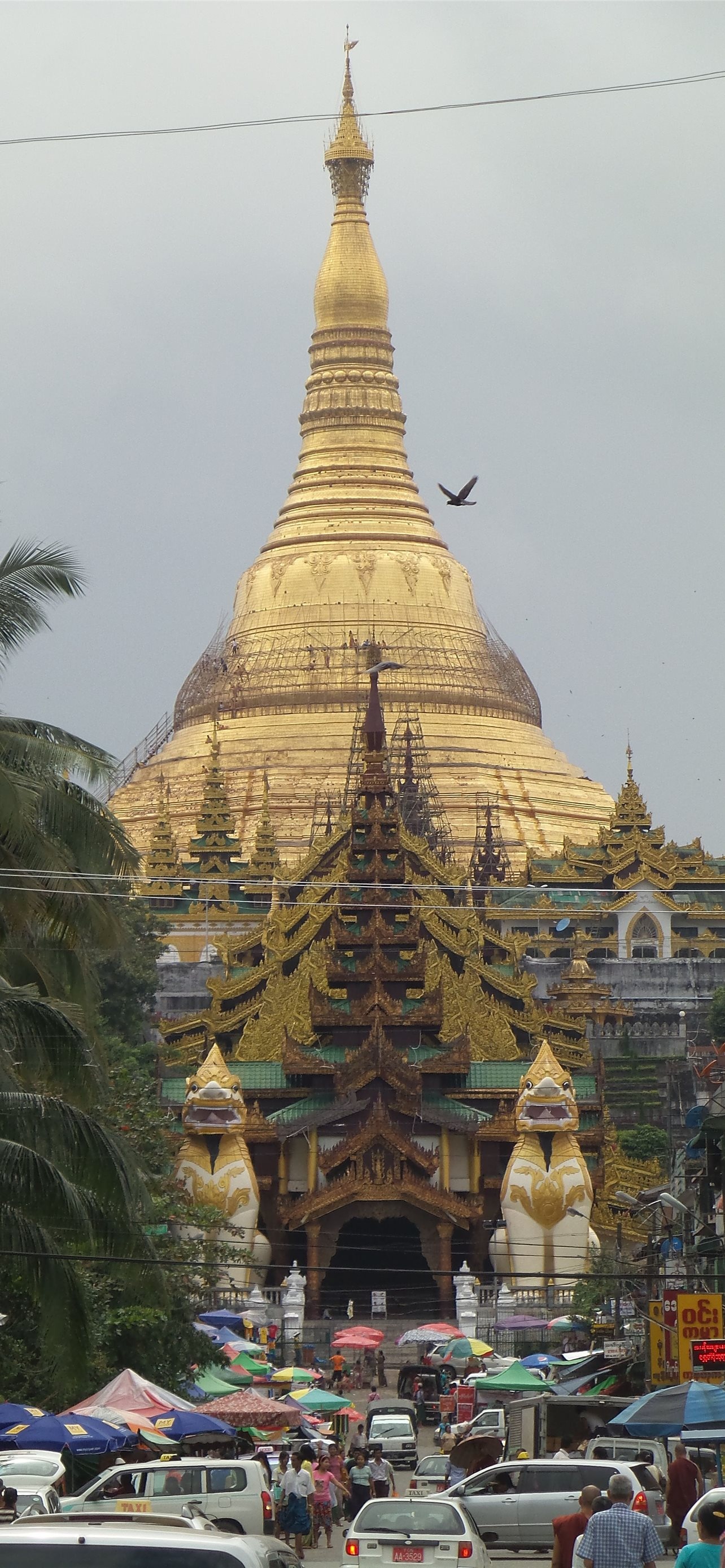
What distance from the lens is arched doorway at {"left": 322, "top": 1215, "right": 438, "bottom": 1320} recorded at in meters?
53.7

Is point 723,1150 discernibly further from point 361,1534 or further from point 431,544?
point 431,544

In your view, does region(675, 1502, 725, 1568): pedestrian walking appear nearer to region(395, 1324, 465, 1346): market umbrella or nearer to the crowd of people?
the crowd of people

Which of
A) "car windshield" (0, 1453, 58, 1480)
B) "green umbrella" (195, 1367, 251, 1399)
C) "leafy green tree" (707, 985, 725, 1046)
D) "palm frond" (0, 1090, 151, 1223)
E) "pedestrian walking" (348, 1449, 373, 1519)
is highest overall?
"leafy green tree" (707, 985, 725, 1046)

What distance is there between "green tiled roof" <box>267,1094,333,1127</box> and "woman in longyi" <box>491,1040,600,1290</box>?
4.19 metres

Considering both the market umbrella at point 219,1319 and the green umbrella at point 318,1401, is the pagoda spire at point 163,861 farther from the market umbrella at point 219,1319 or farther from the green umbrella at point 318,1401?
the green umbrella at point 318,1401

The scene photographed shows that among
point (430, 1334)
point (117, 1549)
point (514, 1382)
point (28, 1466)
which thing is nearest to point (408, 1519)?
point (28, 1466)

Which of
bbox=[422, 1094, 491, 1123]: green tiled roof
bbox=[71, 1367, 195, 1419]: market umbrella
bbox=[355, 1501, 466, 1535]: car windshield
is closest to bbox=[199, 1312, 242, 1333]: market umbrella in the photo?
bbox=[422, 1094, 491, 1123]: green tiled roof

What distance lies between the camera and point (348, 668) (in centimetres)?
8731

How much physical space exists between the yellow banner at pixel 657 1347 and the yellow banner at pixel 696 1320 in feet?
19.5

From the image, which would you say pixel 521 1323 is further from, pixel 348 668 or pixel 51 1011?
pixel 348 668

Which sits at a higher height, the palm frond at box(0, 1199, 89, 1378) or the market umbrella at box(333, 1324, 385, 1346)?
the market umbrella at box(333, 1324, 385, 1346)

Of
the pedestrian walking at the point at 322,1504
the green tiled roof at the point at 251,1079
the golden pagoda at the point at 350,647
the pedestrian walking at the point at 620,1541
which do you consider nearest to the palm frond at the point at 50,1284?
the pedestrian walking at the point at 322,1504

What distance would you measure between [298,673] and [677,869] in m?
14.3

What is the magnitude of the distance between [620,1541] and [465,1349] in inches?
1163
